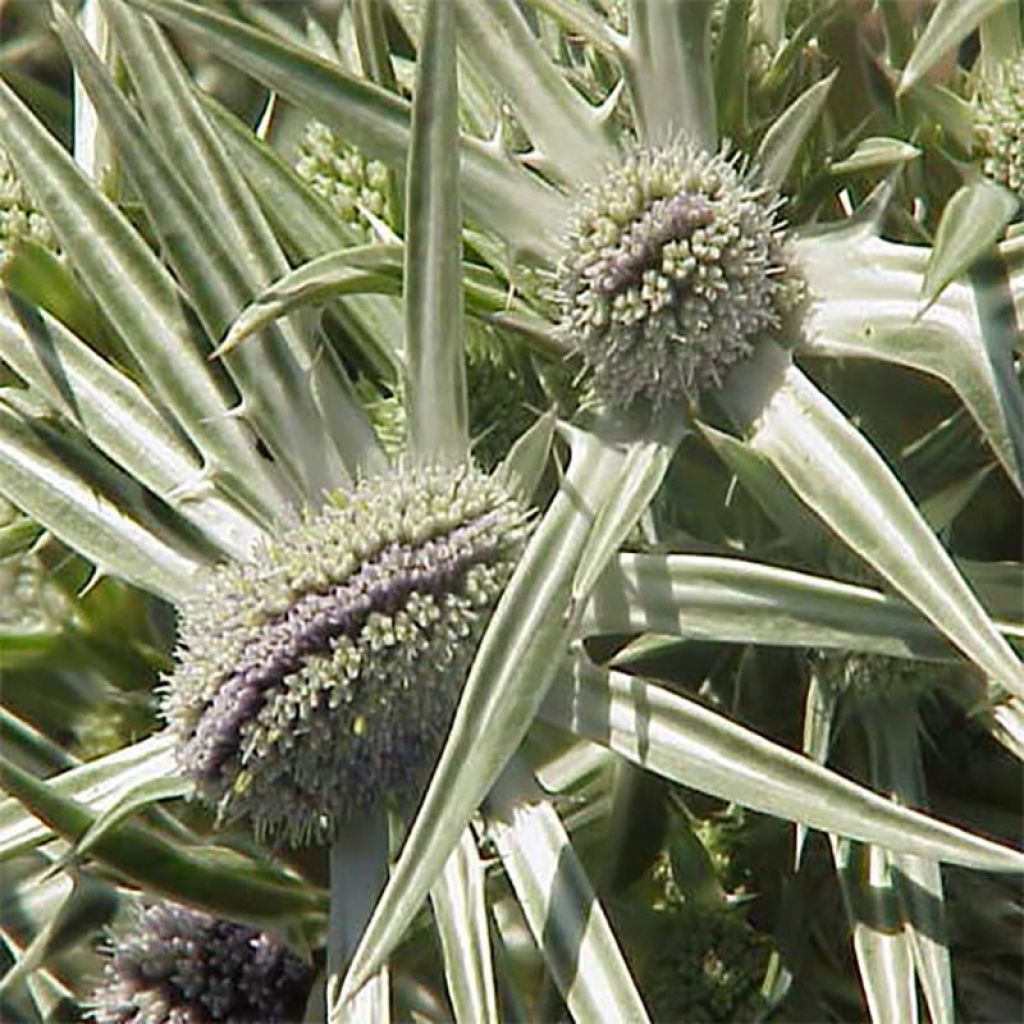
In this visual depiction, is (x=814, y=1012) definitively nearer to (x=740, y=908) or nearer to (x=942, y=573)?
(x=740, y=908)

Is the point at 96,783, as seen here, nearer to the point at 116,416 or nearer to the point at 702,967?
the point at 116,416

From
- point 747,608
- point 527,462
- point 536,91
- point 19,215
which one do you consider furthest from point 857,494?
point 19,215

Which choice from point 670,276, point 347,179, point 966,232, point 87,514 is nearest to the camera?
point 966,232

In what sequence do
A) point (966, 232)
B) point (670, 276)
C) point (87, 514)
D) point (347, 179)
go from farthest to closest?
point (347, 179) < point (87, 514) < point (670, 276) < point (966, 232)

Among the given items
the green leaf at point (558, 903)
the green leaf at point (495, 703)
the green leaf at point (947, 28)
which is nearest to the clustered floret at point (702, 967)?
the green leaf at point (558, 903)

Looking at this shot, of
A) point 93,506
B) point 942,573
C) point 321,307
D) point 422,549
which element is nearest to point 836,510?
point 942,573

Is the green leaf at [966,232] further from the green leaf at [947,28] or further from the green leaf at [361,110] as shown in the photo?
the green leaf at [361,110]
